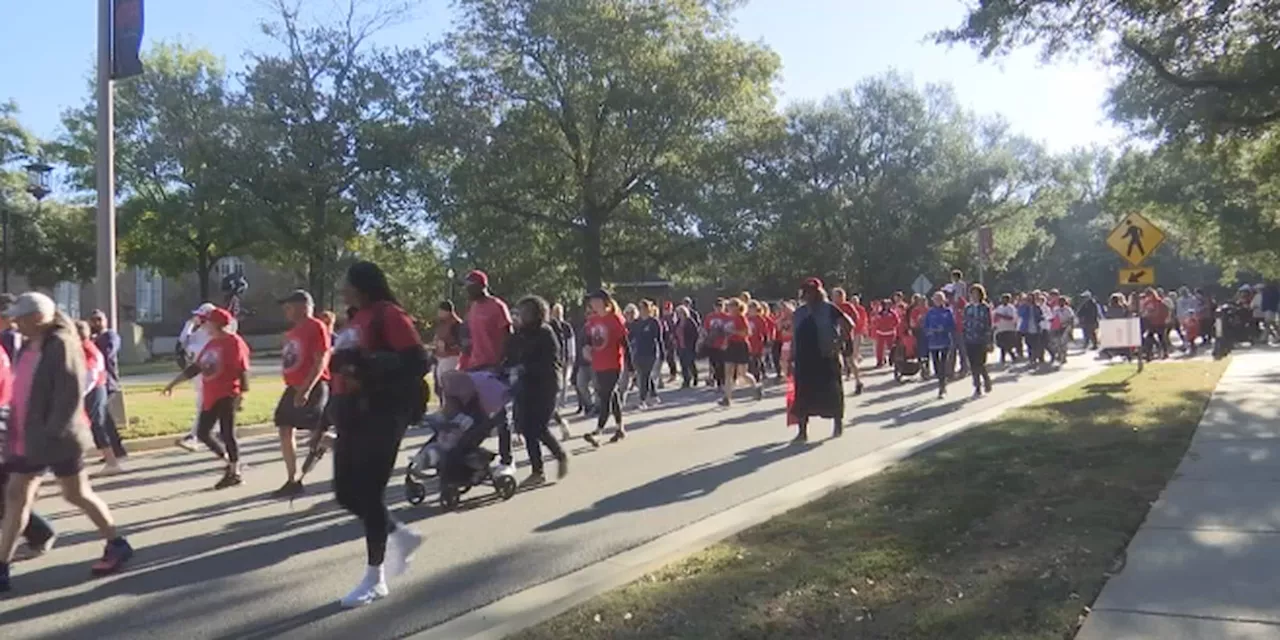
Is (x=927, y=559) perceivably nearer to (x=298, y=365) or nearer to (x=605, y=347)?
(x=298, y=365)

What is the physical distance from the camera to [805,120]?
183 ft

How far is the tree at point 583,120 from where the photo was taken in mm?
37812

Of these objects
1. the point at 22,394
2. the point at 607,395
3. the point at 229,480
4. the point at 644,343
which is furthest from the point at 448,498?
the point at 644,343

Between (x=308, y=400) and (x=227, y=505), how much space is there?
109cm

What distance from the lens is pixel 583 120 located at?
39.4 m

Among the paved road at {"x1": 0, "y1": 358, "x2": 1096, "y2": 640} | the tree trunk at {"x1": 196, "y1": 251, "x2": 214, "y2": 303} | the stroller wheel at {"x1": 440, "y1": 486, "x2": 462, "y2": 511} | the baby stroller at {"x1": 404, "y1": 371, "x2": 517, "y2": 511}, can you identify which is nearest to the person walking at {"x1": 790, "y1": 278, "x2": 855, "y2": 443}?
the paved road at {"x1": 0, "y1": 358, "x2": 1096, "y2": 640}

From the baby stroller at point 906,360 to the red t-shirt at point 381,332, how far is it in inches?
642

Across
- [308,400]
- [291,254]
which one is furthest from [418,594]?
[291,254]

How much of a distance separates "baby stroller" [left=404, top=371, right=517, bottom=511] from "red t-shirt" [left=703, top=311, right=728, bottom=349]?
9.57 m

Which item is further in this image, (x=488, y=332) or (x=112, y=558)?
(x=488, y=332)

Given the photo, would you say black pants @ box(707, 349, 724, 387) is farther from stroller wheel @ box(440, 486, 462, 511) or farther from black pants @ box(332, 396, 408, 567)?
black pants @ box(332, 396, 408, 567)

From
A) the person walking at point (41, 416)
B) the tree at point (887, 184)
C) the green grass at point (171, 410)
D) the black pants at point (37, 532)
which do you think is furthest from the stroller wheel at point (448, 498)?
the tree at point (887, 184)

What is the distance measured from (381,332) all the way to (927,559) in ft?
10.9

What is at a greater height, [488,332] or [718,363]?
[488,332]
